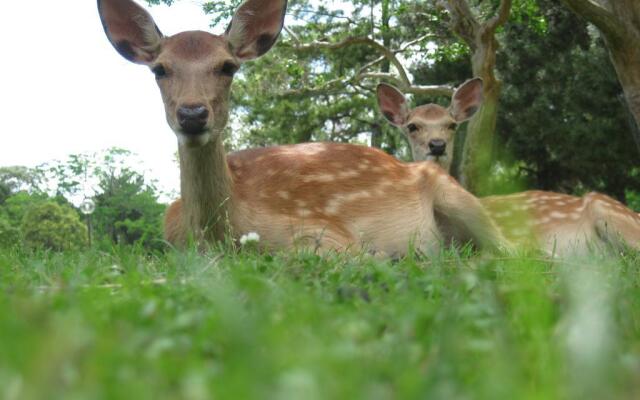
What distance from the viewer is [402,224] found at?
221 inches

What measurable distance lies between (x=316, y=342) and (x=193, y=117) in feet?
11.1

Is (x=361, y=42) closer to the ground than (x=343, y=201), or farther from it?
farther from it

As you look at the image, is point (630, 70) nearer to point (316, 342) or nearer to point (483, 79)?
point (483, 79)

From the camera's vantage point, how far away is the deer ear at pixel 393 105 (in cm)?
1037

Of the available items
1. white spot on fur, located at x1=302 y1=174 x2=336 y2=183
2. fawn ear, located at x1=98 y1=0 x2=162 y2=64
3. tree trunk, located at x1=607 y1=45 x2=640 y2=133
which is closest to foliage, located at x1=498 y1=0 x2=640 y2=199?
tree trunk, located at x1=607 y1=45 x2=640 y2=133

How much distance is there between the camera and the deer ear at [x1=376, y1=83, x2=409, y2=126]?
10367mm

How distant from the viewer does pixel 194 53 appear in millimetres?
5023

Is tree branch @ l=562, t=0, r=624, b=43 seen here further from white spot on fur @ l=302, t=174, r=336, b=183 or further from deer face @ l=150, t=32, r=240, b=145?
deer face @ l=150, t=32, r=240, b=145

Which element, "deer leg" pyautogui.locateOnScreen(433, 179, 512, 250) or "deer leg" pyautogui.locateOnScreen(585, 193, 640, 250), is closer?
"deer leg" pyautogui.locateOnScreen(433, 179, 512, 250)

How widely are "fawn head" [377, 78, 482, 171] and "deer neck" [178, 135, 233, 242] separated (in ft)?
15.7

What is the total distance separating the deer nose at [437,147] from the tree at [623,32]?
2.59m

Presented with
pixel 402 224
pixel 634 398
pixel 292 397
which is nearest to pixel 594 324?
pixel 634 398

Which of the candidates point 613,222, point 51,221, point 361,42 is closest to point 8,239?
point 613,222

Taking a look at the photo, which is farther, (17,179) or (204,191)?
(17,179)
